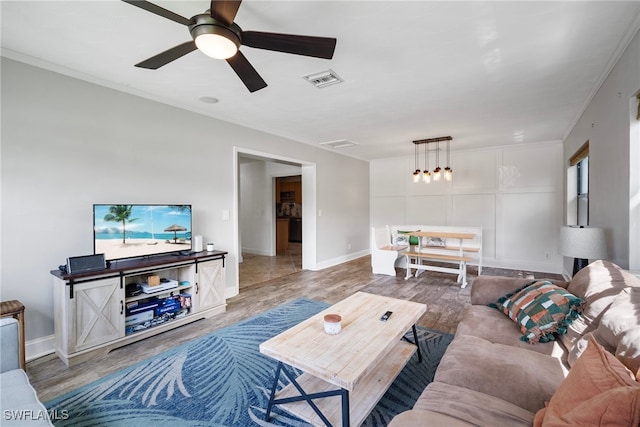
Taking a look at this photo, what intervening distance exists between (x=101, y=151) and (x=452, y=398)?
11.8ft

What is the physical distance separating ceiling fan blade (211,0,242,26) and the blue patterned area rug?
2380 millimetres

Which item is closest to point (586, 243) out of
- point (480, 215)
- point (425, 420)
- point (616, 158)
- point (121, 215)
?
point (616, 158)

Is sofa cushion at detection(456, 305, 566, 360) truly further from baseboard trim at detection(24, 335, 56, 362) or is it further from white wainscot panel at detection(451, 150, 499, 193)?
white wainscot panel at detection(451, 150, 499, 193)

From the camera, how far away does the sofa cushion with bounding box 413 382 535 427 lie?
1.14m

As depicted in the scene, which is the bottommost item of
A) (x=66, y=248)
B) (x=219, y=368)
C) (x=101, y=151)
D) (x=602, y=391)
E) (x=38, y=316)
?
(x=219, y=368)

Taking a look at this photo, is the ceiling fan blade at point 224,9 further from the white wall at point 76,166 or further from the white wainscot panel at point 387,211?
the white wainscot panel at point 387,211

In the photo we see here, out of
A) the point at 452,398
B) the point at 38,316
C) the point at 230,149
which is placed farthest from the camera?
the point at 230,149

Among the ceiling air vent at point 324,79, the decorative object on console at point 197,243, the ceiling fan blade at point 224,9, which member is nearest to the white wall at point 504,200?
the ceiling air vent at point 324,79

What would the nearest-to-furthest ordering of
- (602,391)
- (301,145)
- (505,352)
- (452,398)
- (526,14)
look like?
1. (602,391)
2. (452,398)
3. (505,352)
4. (526,14)
5. (301,145)

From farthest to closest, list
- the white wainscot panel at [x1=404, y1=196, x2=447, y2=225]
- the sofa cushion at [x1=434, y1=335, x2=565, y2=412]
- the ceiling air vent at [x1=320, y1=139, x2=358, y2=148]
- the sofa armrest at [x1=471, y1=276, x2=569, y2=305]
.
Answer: the white wainscot panel at [x1=404, y1=196, x2=447, y2=225] < the ceiling air vent at [x1=320, y1=139, x2=358, y2=148] < the sofa armrest at [x1=471, y1=276, x2=569, y2=305] < the sofa cushion at [x1=434, y1=335, x2=565, y2=412]

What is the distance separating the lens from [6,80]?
237 cm

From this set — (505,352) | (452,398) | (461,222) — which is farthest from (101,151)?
(461,222)

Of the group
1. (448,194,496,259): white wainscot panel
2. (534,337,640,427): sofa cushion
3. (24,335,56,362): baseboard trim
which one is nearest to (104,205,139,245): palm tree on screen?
(24,335,56,362): baseboard trim

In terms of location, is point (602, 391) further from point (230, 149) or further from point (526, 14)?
point (230, 149)
